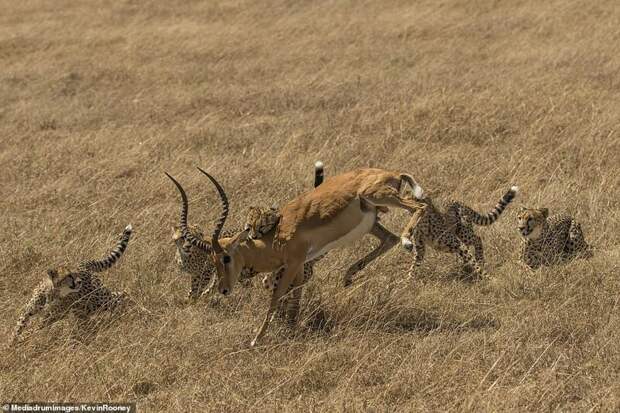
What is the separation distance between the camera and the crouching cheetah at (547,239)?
27.4 ft

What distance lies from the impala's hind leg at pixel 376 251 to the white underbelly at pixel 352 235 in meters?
0.36

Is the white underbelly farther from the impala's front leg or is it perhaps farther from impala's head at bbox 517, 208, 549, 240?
impala's head at bbox 517, 208, 549, 240

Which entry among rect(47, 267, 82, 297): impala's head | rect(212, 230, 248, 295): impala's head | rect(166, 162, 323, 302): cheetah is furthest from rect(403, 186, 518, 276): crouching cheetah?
rect(47, 267, 82, 297): impala's head

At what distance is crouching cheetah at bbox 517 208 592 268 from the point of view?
834 cm

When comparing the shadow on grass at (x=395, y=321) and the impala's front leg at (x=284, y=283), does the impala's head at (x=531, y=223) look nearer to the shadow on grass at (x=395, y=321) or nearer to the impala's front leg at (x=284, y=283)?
the shadow on grass at (x=395, y=321)

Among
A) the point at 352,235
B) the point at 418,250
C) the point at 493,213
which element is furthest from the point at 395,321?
the point at 493,213

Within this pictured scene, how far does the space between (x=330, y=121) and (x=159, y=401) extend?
7.66 meters

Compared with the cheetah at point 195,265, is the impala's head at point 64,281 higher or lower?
higher

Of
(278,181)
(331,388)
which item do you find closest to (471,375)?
(331,388)

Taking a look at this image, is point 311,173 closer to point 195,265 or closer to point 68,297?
point 195,265

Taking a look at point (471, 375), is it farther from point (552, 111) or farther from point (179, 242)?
point (552, 111)

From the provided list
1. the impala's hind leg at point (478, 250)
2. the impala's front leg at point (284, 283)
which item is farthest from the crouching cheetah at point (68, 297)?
the impala's hind leg at point (478, 250)

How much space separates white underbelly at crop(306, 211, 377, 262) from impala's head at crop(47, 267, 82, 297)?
1.75m

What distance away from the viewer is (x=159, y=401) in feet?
20.1
